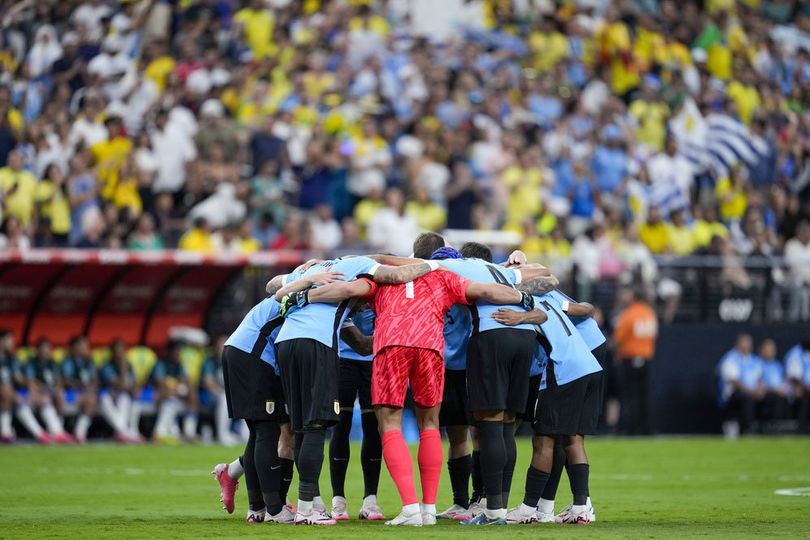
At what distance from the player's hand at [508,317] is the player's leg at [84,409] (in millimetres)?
11289

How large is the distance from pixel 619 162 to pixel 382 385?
1697 centimetres

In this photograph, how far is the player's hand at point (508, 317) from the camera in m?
10.7

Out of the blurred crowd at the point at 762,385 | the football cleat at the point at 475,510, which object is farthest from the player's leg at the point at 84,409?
the football cleat at the point at 475,510

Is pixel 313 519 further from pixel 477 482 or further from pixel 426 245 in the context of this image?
pixel 426 245

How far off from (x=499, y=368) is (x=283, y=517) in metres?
1.84

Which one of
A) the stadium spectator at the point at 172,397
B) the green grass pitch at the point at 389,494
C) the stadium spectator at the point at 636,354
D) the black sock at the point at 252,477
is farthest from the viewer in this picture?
the stadium spectator at the point at 636,354

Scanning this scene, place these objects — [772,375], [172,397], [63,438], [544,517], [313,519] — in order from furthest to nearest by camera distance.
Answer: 1. [772,375]
2. [172,397]
3. [63,438]
4. [544,517]
5. [313,519]

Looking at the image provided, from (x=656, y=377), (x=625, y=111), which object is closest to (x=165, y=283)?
(x=656, y=377)

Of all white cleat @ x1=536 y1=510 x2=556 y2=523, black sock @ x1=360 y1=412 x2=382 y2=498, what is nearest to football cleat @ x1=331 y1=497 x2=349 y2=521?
black sock @ x1=360 y1=412 x2=382 y2=498

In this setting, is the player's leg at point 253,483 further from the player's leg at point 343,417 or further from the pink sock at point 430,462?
A: the pink sock at point 430,462

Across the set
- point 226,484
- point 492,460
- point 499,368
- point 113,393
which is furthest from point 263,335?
point 113,393

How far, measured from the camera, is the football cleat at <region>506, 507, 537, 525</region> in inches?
428

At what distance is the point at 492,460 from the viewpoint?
10.5 metres

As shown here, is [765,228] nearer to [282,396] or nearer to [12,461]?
[12,461]
